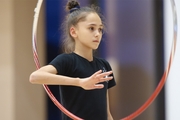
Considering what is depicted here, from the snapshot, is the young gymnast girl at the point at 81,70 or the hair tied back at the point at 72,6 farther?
the hair tied back at the point at 72,6

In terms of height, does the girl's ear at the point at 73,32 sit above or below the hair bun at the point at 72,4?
below

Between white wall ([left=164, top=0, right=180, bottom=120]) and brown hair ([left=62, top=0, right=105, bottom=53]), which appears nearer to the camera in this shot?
brown hair ([left=62, top=0, right=105, bottom=53])

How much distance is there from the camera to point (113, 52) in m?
2.05

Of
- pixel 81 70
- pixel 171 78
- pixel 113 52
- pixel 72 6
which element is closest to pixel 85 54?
pixel 81 70

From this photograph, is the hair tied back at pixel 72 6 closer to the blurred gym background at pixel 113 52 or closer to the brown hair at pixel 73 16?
the brown hair at pixel 73 16

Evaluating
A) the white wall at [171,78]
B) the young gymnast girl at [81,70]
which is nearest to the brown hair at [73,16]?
the young gymnast girl at [81,70]

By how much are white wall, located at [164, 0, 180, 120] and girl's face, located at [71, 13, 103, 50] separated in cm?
73

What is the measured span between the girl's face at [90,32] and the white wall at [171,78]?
2.40 ft

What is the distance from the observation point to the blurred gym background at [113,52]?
6.27 feet

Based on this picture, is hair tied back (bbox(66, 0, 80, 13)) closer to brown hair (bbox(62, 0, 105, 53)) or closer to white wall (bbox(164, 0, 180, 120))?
brown hair (bbox(62, 0, 105, 53))

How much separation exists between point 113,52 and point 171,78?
45cm

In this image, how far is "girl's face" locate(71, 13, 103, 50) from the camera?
3.62 feet

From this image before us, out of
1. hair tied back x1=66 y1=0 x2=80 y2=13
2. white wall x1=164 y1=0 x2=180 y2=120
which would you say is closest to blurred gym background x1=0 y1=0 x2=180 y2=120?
Answer: white wall x1=164 y1=0 x2=180 y2=120

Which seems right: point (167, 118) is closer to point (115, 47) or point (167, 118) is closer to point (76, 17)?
point (115, 47)
